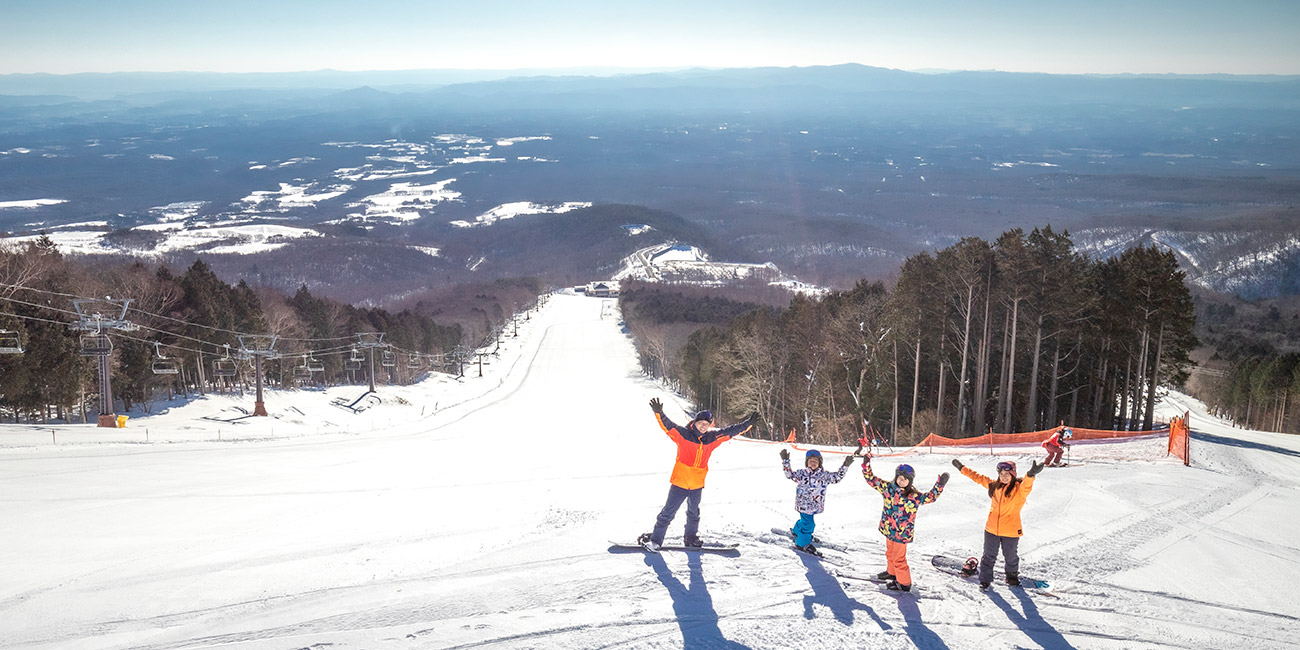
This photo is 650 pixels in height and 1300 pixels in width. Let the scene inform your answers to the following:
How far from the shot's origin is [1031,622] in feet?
27.2

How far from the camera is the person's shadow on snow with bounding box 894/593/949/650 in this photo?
303 inches

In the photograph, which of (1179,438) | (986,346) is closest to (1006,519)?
(1179,438)

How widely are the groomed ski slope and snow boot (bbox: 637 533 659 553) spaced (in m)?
0.14

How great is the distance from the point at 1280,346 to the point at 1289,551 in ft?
378

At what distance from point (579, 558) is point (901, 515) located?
157 inches

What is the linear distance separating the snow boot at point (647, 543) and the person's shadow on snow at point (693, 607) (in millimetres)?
89

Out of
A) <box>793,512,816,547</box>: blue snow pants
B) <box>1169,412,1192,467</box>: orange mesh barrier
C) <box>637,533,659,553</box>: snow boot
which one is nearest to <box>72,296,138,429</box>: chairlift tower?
<box>637,533,659,553</box>: snow boot

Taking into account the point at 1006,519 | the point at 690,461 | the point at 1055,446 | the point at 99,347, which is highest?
the point at 690,461

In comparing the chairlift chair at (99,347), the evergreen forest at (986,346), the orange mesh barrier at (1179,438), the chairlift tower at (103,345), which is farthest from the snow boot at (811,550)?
the chairlift chair at (99,347)

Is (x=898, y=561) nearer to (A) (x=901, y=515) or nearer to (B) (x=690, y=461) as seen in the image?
(A) (x=901, y=515)

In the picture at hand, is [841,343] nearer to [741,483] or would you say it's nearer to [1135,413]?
[1135,413]

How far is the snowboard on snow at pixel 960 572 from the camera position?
9.19m

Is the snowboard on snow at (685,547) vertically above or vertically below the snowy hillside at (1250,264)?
above

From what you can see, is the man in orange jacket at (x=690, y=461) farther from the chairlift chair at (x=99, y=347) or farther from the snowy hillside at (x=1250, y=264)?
the snowy hillside at (x=1250, y=264)
